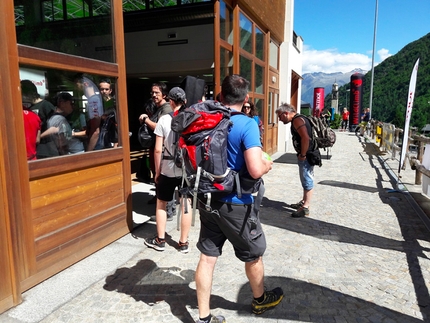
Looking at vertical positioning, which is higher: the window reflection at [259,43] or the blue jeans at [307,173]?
the window reflection at [259,43]

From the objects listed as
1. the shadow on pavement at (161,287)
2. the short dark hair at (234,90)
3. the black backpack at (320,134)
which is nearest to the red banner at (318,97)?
the black backpack at (320,134)

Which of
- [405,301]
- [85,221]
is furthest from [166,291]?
[405,301]

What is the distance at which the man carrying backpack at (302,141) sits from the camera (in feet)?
15.7

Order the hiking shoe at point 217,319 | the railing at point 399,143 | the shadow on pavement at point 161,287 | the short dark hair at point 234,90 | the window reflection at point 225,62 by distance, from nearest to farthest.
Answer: the short dark hair at point 234,90, the hiking shoe at point 217,319, the shadow on pavement at point 161,287, the window reflection at point 225,62, the railing at point 399,143

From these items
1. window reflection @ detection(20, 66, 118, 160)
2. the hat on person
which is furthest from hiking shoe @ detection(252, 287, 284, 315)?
window reflection @ detection(20, 66, 118, 160)

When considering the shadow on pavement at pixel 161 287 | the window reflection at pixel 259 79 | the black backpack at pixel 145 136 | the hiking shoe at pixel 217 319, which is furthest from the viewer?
the window reflection at pixel 259 79

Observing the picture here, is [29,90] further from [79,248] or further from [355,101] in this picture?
[355,101]

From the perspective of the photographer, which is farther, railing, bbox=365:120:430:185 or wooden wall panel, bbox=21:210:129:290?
railing, bbox=365:120:430:185

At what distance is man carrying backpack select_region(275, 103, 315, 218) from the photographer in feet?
15.7

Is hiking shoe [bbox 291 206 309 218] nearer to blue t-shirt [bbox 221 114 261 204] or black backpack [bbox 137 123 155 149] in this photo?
black backpack [bbox 137 123 155 149]

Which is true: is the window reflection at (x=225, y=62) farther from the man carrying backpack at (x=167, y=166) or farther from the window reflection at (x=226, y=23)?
the man carrying backpack at (x=167, y=166)

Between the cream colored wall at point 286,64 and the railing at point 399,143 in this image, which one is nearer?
the railing at point 399,143

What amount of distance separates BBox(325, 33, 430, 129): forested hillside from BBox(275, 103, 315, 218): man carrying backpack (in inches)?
2801

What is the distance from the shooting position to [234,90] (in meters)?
2.31
